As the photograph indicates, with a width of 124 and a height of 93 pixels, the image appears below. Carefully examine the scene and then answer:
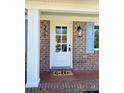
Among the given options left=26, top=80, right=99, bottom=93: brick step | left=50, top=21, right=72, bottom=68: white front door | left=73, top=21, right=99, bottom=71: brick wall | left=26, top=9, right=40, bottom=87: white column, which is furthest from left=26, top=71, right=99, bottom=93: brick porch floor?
left=50, top=21, right=72, bottom=68: white front door

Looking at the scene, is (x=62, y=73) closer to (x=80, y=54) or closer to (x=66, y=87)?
(x=80, y=54)

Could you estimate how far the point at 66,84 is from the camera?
240 inches

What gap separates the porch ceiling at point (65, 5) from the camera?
5.74m

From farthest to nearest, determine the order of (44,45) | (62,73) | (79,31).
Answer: (79,31), (44,45), (62,73)

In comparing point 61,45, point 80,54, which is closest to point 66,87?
point 80,54

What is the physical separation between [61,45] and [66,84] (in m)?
3.00

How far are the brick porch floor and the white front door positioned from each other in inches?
54.1

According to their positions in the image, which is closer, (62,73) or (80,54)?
(62,73)

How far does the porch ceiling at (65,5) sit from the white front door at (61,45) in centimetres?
254
